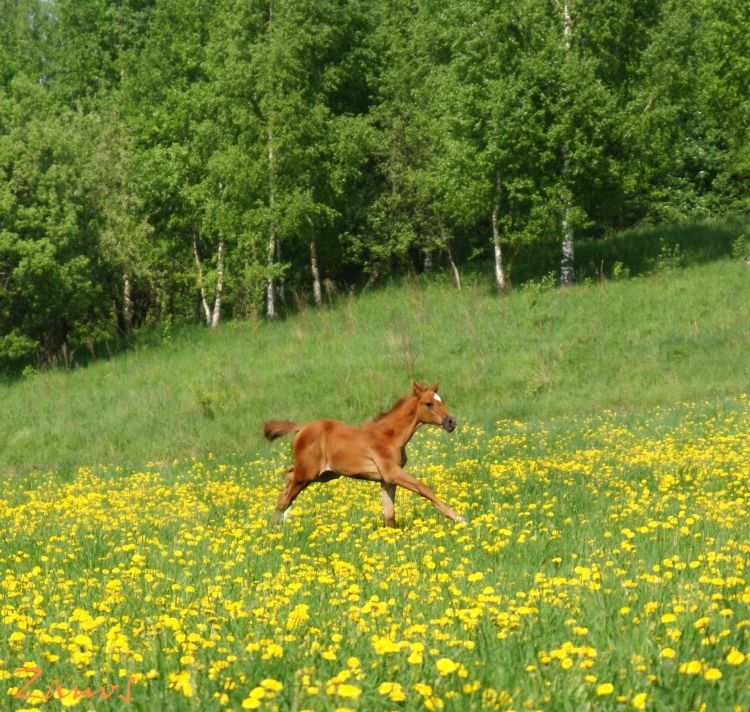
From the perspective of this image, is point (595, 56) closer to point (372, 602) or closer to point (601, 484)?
point (601, 484)

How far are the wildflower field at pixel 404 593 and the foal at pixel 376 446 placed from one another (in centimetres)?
51

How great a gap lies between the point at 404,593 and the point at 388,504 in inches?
195

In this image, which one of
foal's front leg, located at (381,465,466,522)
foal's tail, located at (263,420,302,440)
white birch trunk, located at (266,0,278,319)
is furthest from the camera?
white birch trunk, located at (266,0,278,319)

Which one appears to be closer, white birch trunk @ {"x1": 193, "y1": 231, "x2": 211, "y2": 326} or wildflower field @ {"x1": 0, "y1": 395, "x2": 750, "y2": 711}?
wildflower field @ {"x1": 0, "y1": 395, "x2": 750, "y2": 711}

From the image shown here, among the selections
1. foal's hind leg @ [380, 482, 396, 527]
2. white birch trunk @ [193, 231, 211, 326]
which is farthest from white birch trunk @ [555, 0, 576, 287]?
foal's hind leg @ [380, 482, 396, 527]

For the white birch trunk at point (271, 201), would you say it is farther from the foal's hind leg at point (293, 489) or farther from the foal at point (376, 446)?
the foal at point (376, 446)

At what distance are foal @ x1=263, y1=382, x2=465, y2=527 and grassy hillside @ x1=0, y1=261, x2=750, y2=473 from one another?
32.0ft

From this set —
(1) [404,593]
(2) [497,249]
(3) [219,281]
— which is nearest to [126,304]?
(3) [219,281]

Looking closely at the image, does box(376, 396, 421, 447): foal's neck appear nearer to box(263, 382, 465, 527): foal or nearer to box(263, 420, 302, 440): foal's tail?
box(263, 382, 465, 527): foal

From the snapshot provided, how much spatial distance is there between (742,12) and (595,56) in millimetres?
8933

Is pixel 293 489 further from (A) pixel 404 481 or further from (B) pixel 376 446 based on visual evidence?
(A) pixel 404 481

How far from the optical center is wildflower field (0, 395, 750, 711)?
465 cm

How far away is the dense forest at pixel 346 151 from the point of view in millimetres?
36375

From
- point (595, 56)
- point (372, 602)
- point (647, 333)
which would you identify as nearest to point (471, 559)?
point (372, 602)
